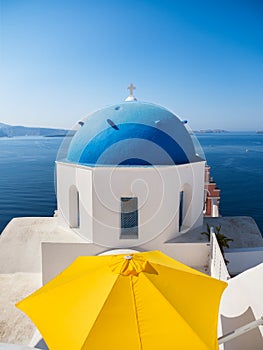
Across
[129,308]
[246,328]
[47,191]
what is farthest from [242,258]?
[47,191]

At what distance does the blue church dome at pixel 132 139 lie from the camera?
908cm

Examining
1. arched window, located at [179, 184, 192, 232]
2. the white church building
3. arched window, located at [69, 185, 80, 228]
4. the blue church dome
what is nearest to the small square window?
the white church building

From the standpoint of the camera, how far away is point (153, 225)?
9.27 m

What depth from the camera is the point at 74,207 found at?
10.5 metres

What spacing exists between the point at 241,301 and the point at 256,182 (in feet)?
155

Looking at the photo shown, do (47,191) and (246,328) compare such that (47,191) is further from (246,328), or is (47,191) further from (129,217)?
(246,328)

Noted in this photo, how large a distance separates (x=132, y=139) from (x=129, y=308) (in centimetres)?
607

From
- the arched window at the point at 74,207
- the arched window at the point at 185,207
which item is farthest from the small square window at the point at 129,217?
the arched window at the point at 74,207

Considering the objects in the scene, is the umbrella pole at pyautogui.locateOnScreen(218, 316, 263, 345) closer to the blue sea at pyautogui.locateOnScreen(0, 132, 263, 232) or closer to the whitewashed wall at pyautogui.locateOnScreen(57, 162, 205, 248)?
the whitewashed wall at pyautogui.locateOnScreen(57, 162, 205, 248)

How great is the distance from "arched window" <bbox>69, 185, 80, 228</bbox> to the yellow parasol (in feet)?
17.3

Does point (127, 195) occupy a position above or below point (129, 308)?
above

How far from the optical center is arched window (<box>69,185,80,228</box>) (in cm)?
1036

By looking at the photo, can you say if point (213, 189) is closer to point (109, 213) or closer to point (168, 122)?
point (168, 122)

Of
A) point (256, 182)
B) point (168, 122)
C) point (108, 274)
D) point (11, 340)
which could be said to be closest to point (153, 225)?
point (168, 122)
